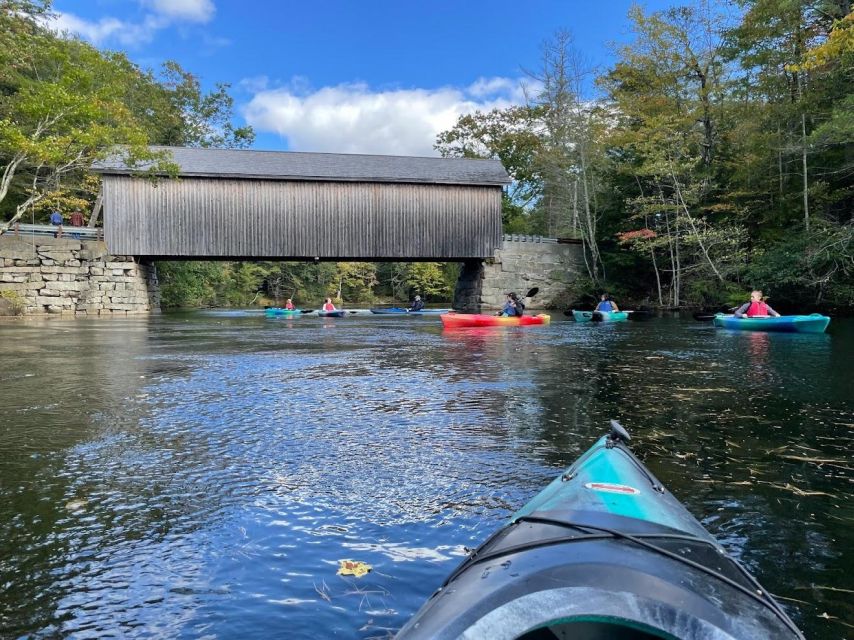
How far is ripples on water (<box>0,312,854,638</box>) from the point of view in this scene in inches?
101

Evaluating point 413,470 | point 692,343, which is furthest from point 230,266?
point 413,470

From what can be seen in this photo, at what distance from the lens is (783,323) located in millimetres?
14445

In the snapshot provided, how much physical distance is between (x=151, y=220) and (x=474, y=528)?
2620 centimetres

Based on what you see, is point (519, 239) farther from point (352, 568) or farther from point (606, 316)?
point (352, 568)

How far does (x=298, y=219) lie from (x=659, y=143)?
15.7 m

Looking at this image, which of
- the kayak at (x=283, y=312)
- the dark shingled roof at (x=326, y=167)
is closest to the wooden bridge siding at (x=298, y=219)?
the dark shingled roof at (x=326, y=167)

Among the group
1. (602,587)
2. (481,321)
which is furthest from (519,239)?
(602,587)

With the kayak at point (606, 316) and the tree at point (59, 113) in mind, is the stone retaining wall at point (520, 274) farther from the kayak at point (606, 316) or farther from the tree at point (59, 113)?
the tree at point (59, 113)

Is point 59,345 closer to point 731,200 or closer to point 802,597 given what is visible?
point 802,597

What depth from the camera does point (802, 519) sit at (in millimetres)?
3400

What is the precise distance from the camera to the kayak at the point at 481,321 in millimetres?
17547

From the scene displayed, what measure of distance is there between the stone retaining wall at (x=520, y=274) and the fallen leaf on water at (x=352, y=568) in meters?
27.4

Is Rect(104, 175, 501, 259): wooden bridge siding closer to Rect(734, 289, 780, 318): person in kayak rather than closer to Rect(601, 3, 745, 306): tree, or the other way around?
Rect(601, 3, 745, 306): tree

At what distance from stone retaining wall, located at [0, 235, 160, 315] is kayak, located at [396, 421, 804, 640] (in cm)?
2646
